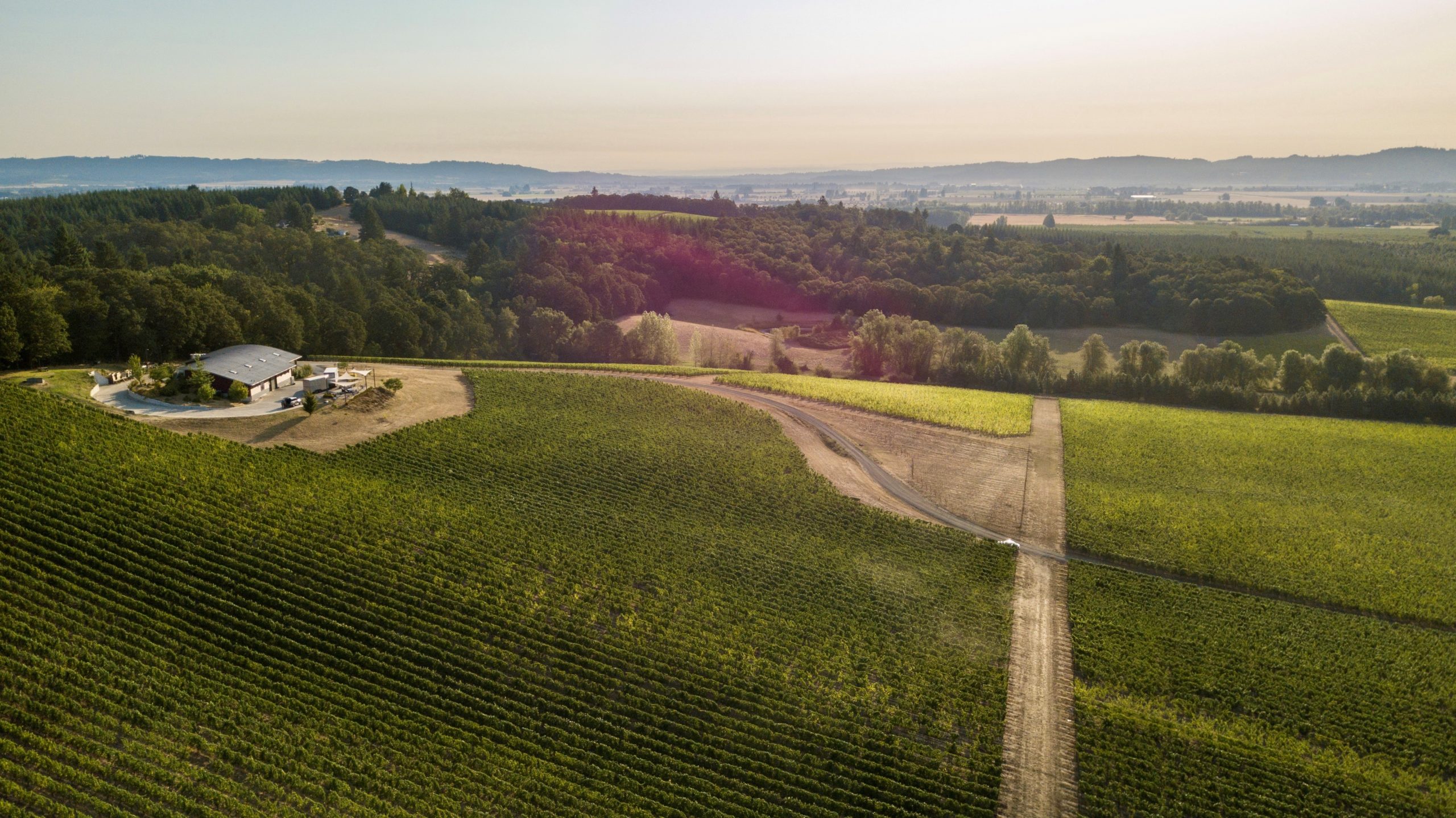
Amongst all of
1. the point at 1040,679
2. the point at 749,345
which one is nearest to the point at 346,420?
the point at 1040,679

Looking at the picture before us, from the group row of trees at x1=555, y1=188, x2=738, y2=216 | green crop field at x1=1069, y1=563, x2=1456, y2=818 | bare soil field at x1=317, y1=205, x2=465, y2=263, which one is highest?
row of trees at x1=555, y1=188, x2=738, y2=216

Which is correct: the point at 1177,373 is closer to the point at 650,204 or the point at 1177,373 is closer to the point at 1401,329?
the point at 1401,329

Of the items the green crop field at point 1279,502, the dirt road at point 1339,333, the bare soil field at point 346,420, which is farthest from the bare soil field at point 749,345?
the dirt road at point 1339,333

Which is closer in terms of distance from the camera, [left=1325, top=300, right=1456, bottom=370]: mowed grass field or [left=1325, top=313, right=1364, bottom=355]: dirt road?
[left=1325, top=300, right=1456, bottom=370]: mowed grass field

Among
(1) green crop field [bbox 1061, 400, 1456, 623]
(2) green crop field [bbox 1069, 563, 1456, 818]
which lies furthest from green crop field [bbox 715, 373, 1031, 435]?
(2) green crop field [bbox 1069, 563, 1456, 818]

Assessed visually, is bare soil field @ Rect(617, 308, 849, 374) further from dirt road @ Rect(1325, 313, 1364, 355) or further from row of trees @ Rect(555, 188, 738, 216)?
dirt road @ Rect(1325, 313, 1364, 355)
